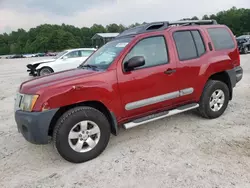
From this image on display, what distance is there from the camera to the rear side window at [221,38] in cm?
464

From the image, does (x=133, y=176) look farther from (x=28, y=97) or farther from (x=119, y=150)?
(x=28, y=97)

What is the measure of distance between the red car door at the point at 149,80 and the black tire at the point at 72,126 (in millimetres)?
484

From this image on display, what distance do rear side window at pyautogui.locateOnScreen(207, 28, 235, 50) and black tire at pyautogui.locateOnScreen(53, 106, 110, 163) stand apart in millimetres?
2799

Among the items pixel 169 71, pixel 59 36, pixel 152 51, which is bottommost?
pixel 169 71

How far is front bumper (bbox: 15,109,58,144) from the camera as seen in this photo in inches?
120

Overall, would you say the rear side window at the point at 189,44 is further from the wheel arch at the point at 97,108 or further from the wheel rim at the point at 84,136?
the wheel rim at the point at 84,136

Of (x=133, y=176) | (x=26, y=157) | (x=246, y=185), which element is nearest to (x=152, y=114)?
(x=133, y=176)

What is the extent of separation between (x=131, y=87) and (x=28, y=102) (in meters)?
1.51

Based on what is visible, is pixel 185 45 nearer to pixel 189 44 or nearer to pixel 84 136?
pixel 189 44

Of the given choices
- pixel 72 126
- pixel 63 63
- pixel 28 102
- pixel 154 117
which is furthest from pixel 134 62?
pixel 63 63

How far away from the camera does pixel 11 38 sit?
4407 inches

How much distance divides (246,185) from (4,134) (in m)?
4.21

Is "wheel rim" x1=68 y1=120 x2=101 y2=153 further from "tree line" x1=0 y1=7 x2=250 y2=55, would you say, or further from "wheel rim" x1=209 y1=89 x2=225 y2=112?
"tree line" x1=0 y1=7 x2=250 y2=55

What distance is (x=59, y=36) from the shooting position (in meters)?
90.0
